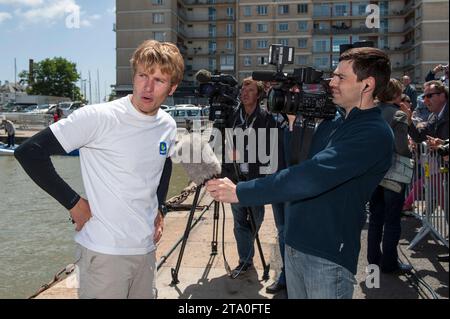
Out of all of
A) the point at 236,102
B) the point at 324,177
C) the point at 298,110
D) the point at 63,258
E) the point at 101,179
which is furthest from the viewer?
the point at 63,258

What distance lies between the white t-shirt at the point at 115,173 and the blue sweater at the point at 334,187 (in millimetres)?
542

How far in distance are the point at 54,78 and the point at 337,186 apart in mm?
91962

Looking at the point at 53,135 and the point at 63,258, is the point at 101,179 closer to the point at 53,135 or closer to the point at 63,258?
the point at 53,135

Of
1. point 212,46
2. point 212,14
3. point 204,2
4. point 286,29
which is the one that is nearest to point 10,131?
point 286,29

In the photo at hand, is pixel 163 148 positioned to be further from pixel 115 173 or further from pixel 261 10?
pixel 261 10

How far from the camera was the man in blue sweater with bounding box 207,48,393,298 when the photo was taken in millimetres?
1911

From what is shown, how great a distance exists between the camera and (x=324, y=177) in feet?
6.20

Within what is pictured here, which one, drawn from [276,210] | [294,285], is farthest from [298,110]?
[276,210]

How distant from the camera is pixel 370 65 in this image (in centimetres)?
211

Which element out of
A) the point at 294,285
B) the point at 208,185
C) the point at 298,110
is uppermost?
the point at 298,110

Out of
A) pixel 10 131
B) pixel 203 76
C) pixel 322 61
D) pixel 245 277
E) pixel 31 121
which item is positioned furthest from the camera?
pixel 322 61

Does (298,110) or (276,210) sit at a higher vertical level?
(298,110)

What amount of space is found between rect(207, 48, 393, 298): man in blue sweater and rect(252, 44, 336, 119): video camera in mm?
119
